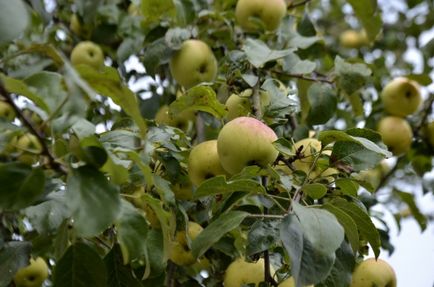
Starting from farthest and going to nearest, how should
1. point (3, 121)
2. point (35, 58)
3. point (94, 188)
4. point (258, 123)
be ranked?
point (35, 58), point (258, 123), point (3, 121), point (94, 188)

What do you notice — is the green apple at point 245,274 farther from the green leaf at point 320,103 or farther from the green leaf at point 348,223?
the green leaf at point 320,103

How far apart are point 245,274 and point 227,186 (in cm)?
31

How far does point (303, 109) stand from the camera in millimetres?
1892

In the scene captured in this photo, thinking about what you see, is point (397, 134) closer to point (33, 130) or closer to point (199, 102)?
point (199, 102)

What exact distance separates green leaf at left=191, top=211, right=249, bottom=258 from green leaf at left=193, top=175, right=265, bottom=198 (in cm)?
5

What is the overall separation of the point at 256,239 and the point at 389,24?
2.31 meters

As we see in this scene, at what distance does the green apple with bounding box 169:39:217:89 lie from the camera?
5.67 feet

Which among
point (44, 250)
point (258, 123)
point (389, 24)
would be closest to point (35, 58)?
point (44, 250)

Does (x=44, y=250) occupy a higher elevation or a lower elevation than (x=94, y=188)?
lower

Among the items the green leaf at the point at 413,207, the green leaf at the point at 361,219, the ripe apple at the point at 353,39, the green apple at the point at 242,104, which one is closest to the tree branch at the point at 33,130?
the green leaf at the point at 361,219

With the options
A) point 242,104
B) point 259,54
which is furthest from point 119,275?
point 259,54

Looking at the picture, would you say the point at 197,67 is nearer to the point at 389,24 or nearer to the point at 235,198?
the point at 235,198

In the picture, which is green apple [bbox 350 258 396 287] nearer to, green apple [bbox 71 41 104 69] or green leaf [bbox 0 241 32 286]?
green leaf [bbox 0 241 32 286]

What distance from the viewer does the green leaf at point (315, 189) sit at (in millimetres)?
1202
